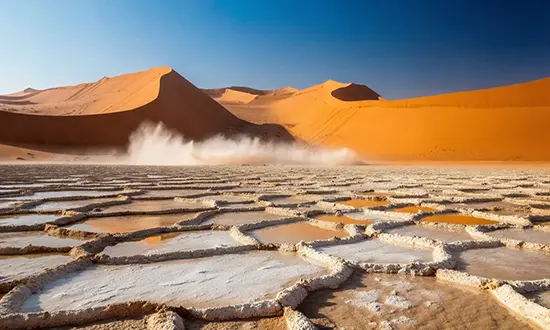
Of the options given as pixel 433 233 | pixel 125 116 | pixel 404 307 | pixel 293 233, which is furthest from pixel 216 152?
pixel 404 307

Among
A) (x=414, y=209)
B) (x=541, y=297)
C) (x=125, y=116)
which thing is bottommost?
(x=414, y=209)

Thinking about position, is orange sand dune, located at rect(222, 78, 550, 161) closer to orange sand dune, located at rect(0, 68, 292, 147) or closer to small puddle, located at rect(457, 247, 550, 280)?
orange sand dune, located at rect(0, 68, 292, 147)

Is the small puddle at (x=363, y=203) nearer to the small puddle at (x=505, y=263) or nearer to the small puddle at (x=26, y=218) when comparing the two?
the small puddle at (x=505, y=263)

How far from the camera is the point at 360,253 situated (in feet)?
8.09

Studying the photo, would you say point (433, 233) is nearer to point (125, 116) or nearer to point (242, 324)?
point (242, 324)

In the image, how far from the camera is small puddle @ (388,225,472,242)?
117 inches

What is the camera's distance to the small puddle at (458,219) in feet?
11.9

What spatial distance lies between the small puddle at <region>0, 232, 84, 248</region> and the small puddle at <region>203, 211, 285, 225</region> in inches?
47.6

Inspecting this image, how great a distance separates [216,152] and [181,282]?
65.5 feet

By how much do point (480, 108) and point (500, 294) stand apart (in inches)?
1041

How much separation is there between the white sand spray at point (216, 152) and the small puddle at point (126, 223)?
580 inches

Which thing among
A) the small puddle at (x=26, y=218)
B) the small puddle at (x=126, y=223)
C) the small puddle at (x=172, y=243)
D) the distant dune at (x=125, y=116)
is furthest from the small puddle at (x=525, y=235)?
the distant dune at (x=125, y=116)

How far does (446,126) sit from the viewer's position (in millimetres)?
23766

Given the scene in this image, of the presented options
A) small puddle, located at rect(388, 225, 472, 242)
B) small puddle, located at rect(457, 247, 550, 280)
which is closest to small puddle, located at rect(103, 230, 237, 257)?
small puddle, located at rect(388, 225, 472, 242)
